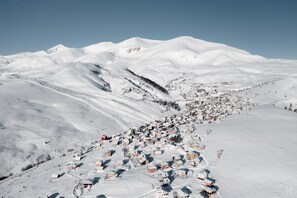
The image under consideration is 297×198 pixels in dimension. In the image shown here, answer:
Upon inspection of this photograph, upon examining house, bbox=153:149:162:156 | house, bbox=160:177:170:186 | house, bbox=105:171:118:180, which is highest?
house, bbox=153:149:162:156

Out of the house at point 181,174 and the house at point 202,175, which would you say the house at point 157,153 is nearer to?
the house at point 181,174

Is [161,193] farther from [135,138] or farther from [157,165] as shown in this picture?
[135,138]

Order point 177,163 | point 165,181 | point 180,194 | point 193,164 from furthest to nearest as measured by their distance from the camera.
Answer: point 177,163
point 193,164
point 165,181
point 180,194

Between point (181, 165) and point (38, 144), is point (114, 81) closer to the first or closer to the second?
point (38, 144)

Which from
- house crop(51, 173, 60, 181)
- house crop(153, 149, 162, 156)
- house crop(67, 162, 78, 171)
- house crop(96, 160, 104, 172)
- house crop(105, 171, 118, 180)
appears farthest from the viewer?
house crop(153, 149, 162, 156)

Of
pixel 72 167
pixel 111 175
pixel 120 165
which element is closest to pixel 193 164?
pixel 120 165

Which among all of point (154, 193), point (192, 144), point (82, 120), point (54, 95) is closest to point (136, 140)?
point (192, 144)

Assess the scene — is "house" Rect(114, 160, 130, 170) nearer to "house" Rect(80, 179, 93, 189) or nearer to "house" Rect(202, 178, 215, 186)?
"house" Rect(80, 179, 93, 189)

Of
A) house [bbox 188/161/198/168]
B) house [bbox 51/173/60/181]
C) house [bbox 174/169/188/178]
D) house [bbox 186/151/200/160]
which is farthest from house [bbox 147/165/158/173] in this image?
house [bbox 51/173/60/181]

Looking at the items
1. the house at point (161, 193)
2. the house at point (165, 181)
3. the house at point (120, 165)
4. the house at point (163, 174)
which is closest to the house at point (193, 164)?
the house at point (163, 174)

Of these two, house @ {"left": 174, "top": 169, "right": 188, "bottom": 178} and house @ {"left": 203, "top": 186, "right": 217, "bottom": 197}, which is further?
house @ {"left": 174, "top": 169, "right": 188, "bottom": 178}

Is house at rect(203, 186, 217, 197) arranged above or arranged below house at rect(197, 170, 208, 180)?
below
